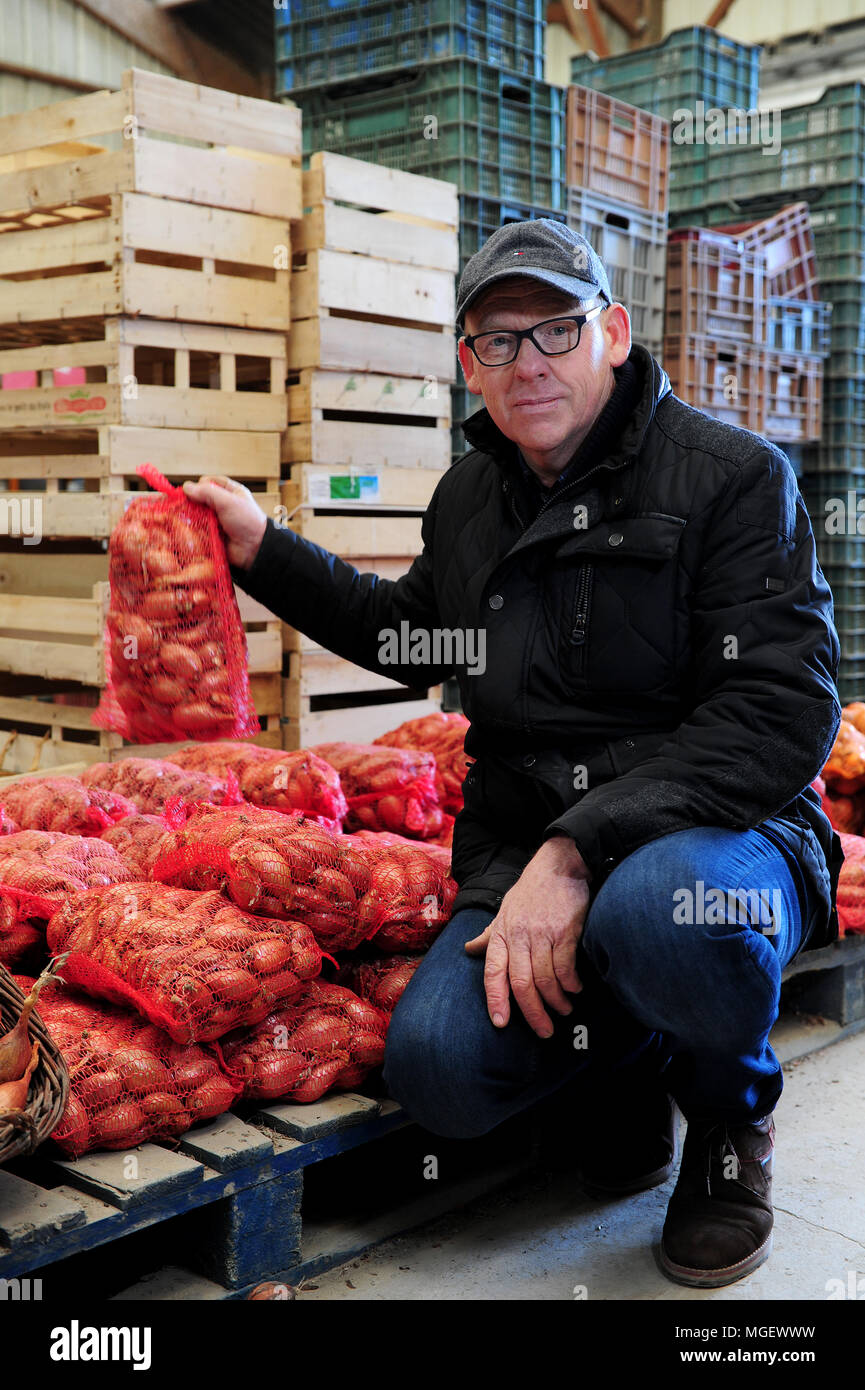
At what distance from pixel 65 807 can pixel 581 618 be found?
1446 mm

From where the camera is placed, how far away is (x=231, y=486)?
2.76 meters

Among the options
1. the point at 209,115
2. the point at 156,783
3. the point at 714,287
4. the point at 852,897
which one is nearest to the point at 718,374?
the point at 714,287

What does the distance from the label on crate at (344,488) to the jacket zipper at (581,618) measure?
8.03ft

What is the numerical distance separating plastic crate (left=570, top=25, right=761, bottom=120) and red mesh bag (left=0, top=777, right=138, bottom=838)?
18.7 feet

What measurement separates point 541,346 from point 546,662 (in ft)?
1.86

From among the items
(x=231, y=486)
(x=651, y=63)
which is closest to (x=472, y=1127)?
(x=231, y=486)

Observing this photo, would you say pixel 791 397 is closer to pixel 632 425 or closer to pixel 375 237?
pixel 375 237

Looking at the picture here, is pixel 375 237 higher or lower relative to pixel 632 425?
higher

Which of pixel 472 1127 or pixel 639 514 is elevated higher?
pixel 639 514

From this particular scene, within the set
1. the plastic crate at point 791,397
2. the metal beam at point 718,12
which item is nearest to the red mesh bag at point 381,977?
the plastic crate at point 791,397

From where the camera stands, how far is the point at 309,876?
2.52 metres

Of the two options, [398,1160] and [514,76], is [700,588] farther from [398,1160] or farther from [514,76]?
[514,76]

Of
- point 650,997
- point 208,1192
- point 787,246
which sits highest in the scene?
point 787,246

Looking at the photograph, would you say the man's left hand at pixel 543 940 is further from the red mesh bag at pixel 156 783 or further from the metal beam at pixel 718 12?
the metal beam at pixel 718 12
